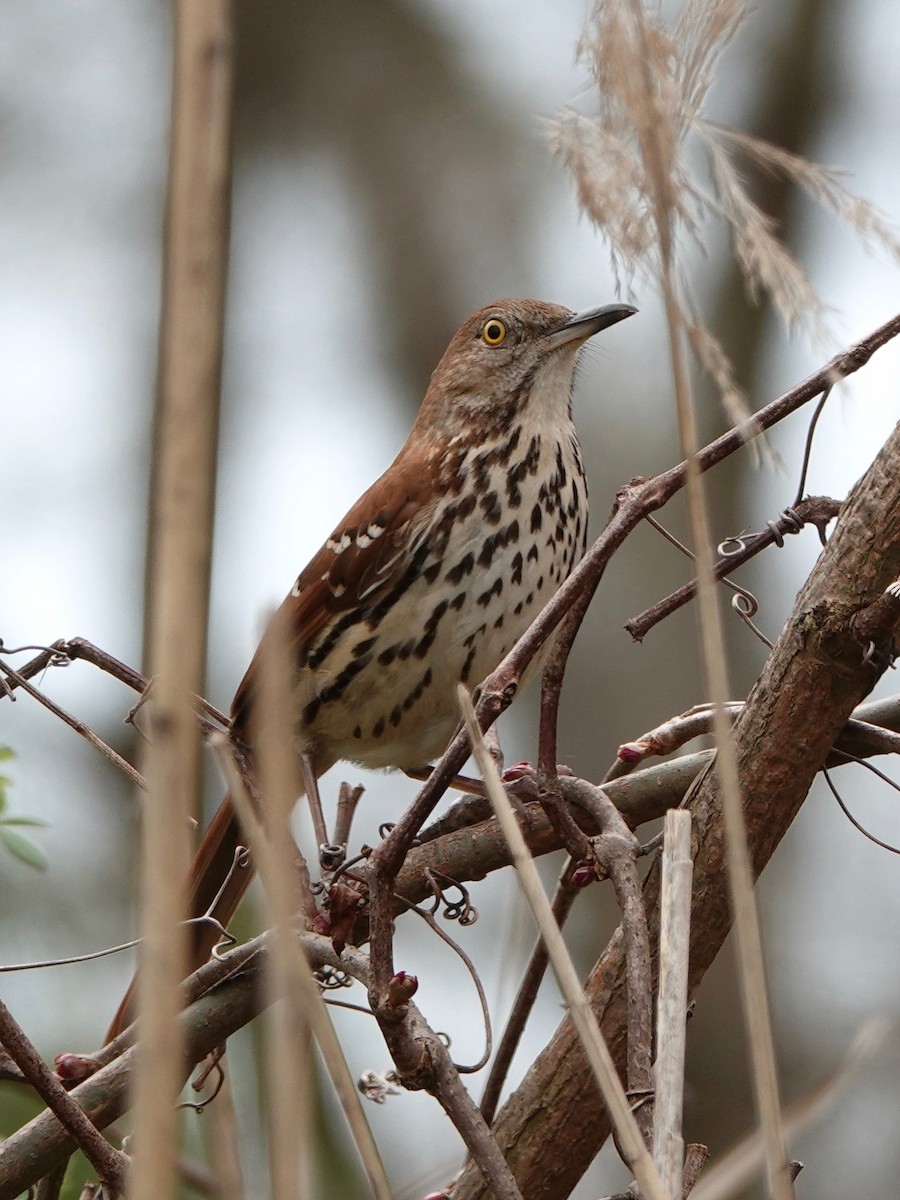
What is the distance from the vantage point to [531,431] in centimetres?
348

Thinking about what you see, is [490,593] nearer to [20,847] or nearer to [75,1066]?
[20,847]

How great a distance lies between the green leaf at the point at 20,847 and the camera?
220 centimetres

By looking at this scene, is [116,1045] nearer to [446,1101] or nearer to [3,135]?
[446,1101]

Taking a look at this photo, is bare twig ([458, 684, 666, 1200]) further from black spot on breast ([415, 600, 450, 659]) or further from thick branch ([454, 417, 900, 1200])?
black spot on breast ([415, 600, 450, 659])

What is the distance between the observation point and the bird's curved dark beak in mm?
3467

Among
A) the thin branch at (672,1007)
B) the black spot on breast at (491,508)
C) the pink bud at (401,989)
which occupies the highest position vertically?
the black spot on breast at (491,508)

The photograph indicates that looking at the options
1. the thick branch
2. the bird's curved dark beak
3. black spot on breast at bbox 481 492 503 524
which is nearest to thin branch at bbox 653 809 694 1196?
the thick branch

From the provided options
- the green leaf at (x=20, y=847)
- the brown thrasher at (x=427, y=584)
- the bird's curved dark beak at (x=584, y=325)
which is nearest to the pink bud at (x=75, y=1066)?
the green leaf at (x=20, y=847)

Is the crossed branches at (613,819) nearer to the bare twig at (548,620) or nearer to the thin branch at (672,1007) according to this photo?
the bare twig at (548,620)

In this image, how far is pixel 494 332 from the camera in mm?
3812

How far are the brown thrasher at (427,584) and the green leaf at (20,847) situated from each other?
2.66ft

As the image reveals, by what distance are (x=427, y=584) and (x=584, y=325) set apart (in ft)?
2.84

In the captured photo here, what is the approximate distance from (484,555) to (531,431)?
0.45 meters

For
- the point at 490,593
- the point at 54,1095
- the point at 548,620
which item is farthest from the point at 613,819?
the point at 490,593
